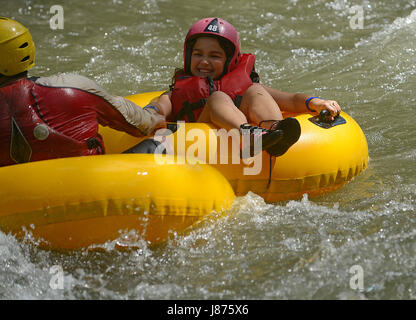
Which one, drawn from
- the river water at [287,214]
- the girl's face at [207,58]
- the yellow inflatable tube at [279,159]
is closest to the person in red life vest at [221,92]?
the girl's face at [207,58]

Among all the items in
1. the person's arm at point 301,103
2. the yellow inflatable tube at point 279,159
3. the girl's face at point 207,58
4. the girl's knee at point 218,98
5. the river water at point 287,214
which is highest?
the girl's face at point 207,58

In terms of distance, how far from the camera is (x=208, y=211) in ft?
10.4

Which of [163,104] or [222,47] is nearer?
[163,104]

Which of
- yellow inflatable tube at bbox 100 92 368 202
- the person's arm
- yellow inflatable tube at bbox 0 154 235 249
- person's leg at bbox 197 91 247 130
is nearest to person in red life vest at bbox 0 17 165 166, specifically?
yellow inflatable tube at bbox 0 154 235 249

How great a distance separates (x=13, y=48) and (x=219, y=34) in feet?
5.19

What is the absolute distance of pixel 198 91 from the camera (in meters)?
3.99

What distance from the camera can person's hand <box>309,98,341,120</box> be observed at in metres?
3.70

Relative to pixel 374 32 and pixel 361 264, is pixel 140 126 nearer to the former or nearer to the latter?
pixel 361 264

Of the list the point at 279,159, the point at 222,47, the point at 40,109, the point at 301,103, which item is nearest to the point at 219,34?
the point at 222,47

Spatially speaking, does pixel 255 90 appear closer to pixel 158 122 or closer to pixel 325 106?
pixel 325 106

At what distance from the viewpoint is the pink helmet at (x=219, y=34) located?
13.3 feet

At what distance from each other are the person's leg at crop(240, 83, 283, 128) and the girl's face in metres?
0.33

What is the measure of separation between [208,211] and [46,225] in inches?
33.1

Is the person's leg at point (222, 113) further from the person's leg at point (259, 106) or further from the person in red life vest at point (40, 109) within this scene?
the person in red life vest at point (40, 109)
